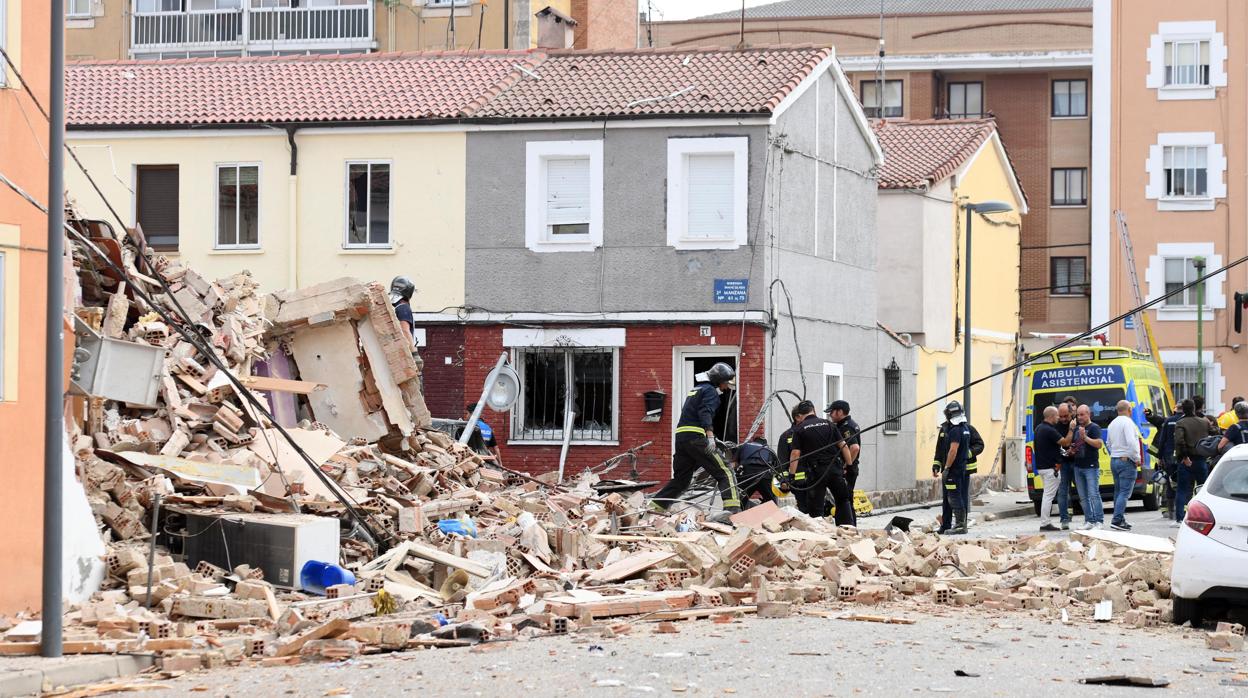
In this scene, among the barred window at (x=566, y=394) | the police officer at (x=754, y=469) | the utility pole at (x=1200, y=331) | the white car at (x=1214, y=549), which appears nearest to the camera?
the white car at (x=1214, y=549)

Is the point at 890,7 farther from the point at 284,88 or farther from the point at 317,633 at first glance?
the point at 317,633

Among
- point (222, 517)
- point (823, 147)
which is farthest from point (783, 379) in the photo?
point (222, 517)

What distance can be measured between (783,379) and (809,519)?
9.91m

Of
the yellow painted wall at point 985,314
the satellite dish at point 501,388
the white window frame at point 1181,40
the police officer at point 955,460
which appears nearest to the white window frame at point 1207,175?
the white window frame at point 1181,40

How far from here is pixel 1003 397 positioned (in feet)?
141

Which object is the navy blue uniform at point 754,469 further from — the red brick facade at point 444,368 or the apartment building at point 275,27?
the apartment building at point 275,27

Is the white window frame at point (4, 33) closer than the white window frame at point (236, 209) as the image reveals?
Yes

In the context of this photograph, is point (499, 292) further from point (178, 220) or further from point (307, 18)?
Answer: point (307, 18)

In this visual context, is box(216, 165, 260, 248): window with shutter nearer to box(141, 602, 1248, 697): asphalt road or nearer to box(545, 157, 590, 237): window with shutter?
box(545, 157, 590, 237): window with shutter

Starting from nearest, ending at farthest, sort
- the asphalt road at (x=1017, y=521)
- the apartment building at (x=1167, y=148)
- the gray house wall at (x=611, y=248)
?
the asphalt road at (x=1017, y=521) → the gray house wall at (x=611, y=248) → the apartment building at (x=1167, y=148)

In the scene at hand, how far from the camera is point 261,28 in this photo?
45.9 m

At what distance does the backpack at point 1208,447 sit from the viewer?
23797mm

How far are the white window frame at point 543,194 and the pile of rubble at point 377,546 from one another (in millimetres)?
8211

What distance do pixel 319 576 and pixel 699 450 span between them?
6.52m
